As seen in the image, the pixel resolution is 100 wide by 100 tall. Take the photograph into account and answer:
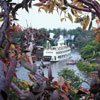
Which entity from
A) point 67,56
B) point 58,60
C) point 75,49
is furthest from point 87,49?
point 75,49

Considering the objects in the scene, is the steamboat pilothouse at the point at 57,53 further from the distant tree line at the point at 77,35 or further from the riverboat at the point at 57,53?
the distant tree line at the point at 77,35

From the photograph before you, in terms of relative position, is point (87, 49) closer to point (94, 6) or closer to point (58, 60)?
point (58, 60)

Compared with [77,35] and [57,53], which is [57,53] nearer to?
[57,53]

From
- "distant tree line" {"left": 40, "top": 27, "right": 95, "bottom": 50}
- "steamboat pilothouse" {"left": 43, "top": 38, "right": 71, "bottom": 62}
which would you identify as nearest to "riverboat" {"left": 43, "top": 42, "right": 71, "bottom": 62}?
"steamboat pilothouse" {"left": 43, "top": 38, "right": 71, "bottom": 62}

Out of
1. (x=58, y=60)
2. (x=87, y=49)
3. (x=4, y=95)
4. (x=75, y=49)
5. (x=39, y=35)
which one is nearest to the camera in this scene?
(x=4, y=95)

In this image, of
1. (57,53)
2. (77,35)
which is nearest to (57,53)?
(57,53)

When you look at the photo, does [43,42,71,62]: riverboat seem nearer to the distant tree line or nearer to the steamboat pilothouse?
Answer: the steamboat pilothouse

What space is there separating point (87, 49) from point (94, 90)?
25.2 ft

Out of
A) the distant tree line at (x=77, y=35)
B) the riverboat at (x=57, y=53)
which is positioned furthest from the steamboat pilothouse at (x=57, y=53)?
the distant tree line at (x=77, y=35)

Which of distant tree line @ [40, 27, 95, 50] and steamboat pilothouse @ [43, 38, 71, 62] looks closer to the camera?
steamboat pilothouse @ [43, 38, 71, 62]

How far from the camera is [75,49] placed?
11.4 metres

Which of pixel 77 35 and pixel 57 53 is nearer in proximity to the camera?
pixel 57 53

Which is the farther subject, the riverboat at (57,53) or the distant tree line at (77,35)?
the distant tree line at (77,35)

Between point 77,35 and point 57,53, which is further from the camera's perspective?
point 77,35
